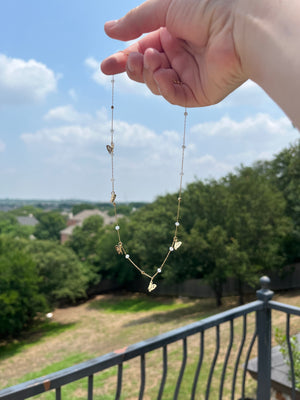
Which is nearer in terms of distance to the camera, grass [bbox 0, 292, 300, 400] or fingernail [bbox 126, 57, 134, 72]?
fingernail [bbox 126, 57, 134, 72]

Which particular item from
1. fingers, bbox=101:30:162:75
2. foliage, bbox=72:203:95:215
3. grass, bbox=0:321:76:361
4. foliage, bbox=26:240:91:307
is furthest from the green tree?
foliage, bbox=72:203:95:215

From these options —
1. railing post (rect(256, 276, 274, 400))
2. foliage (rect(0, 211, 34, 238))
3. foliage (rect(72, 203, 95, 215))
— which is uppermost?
foliage (rect(72, 203, 95, 215))

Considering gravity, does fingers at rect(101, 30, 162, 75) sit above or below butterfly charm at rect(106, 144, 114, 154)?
above

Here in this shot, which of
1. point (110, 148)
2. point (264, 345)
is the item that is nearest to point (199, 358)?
point (264, 345)

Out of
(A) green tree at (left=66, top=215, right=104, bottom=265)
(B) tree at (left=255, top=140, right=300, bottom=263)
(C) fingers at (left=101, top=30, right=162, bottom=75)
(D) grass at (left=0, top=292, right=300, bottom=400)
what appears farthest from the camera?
(A) green tree at (left=66, top=215, right=104, bottom=265)

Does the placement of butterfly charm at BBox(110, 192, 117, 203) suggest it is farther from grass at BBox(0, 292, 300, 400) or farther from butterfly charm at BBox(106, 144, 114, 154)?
grass at BBox(0, 292, 300, 400)

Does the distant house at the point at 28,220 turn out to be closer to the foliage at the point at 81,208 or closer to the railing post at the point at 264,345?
the foliage at the point at 81,208
